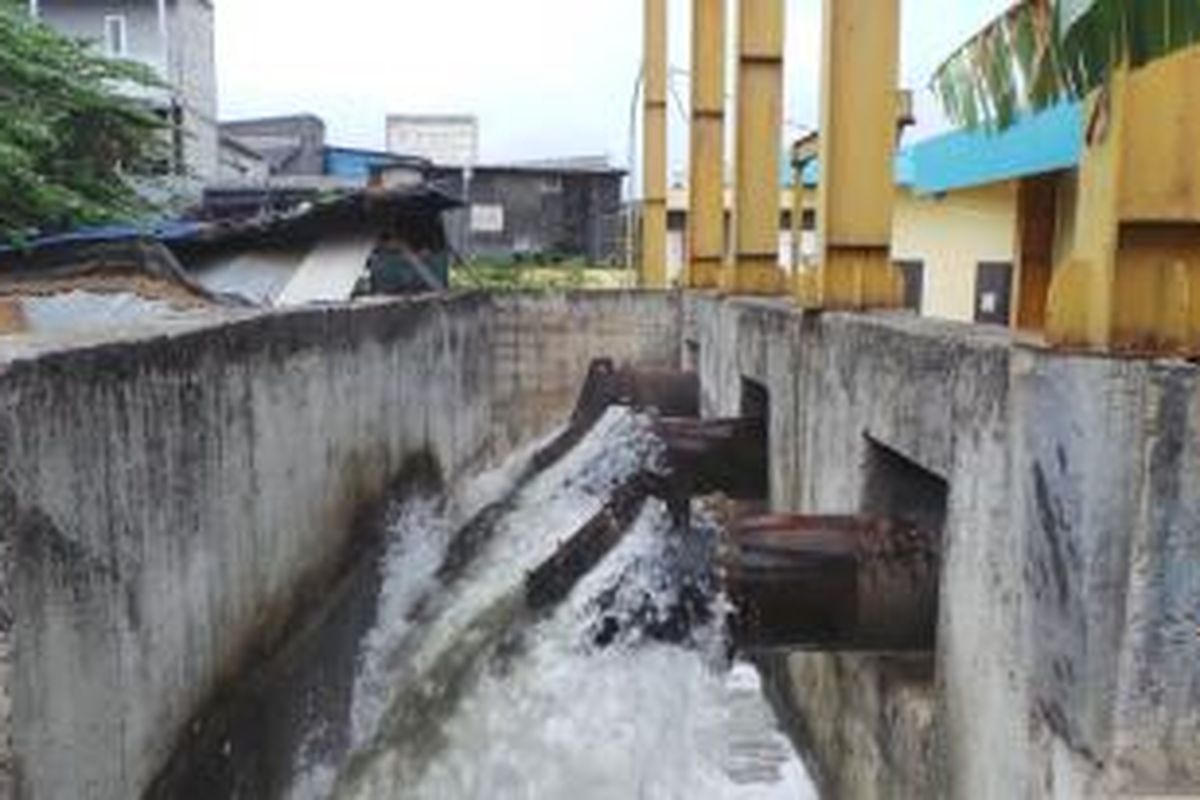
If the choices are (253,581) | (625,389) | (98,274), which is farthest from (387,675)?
(625,389)

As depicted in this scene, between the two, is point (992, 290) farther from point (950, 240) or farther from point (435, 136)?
point (435, 136)

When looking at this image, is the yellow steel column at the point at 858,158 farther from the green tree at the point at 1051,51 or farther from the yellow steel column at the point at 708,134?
the yellow steel column at the point at 708,134

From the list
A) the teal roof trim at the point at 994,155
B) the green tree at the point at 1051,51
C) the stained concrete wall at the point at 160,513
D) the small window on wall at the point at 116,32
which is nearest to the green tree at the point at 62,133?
the stained concrete wall at the point at 160,513

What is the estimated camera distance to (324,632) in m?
8.32

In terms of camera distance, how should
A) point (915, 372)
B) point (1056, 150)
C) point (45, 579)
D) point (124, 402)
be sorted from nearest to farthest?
point (45, 579) → point (124, 402) → point (915, 372) → point (1056, 150)

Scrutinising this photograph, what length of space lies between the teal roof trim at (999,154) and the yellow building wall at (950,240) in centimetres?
405

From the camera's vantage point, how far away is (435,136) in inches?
1960

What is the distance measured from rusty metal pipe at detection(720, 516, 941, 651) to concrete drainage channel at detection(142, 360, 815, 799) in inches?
4.7

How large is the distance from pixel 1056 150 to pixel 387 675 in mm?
7331

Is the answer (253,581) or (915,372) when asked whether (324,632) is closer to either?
(253,581)

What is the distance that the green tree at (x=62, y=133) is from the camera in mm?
13461

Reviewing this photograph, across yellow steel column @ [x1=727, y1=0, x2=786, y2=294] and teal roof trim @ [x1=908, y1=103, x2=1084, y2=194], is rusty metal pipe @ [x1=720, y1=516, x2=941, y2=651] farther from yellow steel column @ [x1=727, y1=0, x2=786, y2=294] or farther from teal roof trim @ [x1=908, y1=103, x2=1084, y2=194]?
yellow steel column @ [x1=727, y1=0, x2=786, y2=294]

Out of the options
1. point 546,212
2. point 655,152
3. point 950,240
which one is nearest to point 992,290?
point 950,240

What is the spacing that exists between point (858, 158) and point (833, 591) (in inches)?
148
